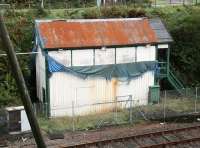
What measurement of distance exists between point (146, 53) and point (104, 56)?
2.75 m

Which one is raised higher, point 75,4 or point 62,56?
point 75,4

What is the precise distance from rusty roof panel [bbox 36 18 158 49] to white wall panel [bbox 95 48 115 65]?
13.8 inches

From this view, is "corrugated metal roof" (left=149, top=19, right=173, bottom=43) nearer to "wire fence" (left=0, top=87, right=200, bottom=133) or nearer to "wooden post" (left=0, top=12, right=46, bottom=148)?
"wire fence" (left=0, top=87, right=200, bottom=133)

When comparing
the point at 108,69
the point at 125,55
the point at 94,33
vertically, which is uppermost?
the point at 94,33

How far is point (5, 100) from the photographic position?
83.4ft

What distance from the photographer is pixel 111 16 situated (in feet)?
120

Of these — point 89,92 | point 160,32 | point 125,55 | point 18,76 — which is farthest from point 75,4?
point 18,76

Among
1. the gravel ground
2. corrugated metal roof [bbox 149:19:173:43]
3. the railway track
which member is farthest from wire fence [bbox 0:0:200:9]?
the railway track

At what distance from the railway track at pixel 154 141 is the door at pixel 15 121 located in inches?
114

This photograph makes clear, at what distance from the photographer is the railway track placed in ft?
68.9

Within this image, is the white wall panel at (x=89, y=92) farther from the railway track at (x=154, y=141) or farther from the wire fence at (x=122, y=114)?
the railway track at (x=154, y=141)

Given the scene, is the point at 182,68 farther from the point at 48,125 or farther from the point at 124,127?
the point at 48,125

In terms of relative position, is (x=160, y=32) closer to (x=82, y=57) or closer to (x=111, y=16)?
(x=82, y=57)

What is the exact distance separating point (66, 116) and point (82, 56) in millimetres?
3385
